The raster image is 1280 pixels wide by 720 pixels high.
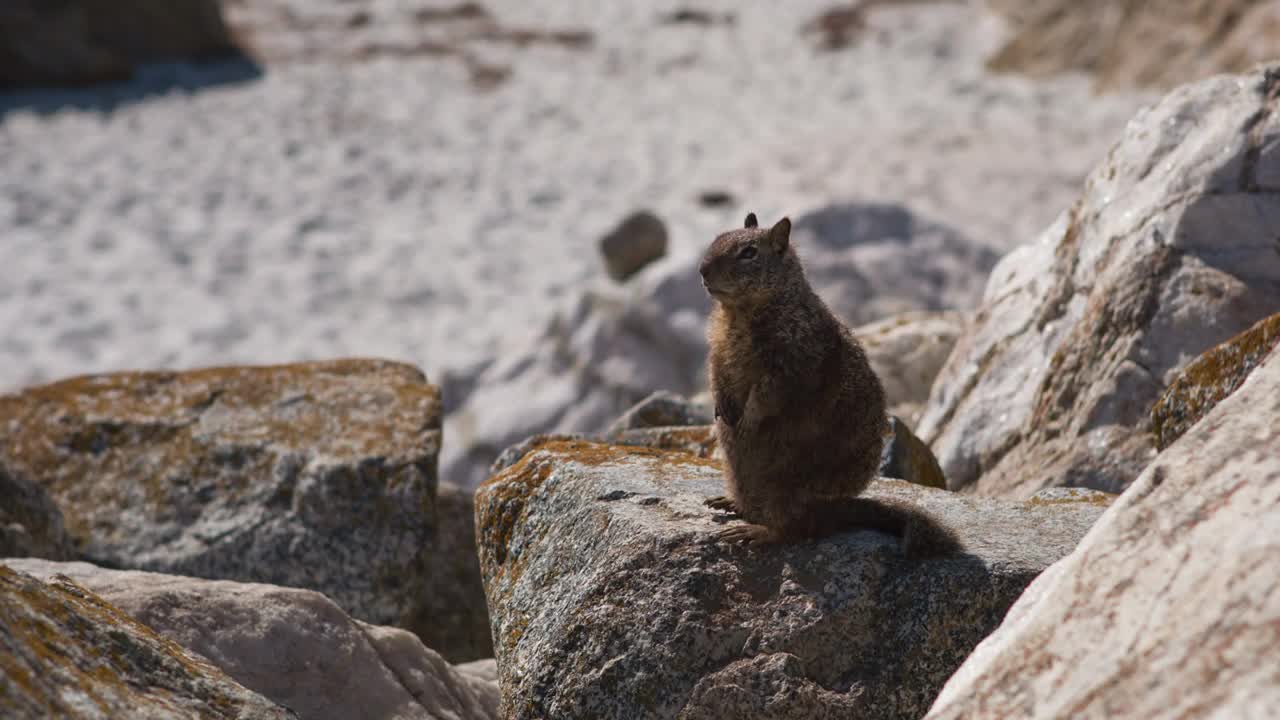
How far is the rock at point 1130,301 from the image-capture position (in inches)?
219

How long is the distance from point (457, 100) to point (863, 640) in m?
16.2

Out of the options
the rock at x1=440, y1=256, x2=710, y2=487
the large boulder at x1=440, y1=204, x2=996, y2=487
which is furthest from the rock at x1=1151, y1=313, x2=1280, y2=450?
the rock at x1=440, y1=256, x2=710, y2=487

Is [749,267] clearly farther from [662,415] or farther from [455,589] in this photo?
[455,589]

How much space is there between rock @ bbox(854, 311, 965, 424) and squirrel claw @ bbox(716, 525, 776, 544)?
341cm

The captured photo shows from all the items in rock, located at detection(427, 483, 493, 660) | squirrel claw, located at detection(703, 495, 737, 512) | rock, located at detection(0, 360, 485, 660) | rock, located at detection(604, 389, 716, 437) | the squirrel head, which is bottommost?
rock, located at detection(427, 483, 493, 660)

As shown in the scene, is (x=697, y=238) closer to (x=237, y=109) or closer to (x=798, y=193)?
(x=798, y=193)

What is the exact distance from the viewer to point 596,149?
17.6m

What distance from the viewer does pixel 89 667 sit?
10.1ft

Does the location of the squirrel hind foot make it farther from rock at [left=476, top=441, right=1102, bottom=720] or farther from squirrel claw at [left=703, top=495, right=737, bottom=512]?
squirrel claw at [left=703, top=495, right=737, bottom=512]

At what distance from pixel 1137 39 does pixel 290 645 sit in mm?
15947

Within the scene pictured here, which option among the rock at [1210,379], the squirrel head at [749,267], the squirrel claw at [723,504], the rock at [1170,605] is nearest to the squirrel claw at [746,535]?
the squirrel claw at [723,504]

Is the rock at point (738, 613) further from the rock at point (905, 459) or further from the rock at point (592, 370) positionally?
the rock at point (592, 370)

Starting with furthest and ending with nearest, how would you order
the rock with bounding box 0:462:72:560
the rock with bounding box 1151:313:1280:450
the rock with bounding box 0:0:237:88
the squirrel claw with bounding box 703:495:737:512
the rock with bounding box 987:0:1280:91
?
the rock with bounding box 0:0:237:88
the rock with bounding box 987:0:1280:91
the rock with bounding box 0:462:72:560
the rock with bounding box 1151:313:1280:450
the squirrel claw with bounding box 703:495:737:512

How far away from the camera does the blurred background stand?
11570 mm
